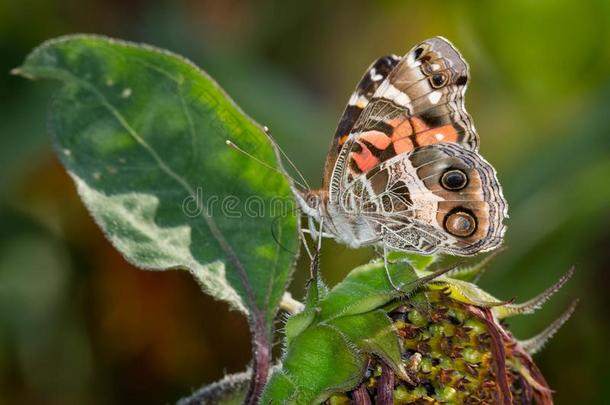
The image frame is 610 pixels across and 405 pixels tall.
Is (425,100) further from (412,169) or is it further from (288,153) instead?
(288,153)

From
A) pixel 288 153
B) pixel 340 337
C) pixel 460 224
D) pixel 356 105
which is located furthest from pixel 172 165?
pixel 288 153

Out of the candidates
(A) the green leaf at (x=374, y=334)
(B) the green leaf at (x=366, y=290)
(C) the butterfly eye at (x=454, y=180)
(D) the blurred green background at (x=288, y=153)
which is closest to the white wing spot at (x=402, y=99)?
(C) the butterfly eye at (x=454, y=180)

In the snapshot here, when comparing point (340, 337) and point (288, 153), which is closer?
point (340, 337)

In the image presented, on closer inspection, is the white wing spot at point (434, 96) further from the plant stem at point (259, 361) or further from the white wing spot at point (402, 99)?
the plant stem at point (259, 361)

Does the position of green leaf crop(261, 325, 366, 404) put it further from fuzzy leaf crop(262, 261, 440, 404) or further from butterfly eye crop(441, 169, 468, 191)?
butterfly eye crop(441, 169, 468, 191)

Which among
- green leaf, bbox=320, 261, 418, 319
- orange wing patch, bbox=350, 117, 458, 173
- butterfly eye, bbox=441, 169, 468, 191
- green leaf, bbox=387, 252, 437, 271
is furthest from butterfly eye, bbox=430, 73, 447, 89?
green leaf, bbox=320, 261, 418, 319

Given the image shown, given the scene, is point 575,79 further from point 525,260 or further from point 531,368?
point 531,368
